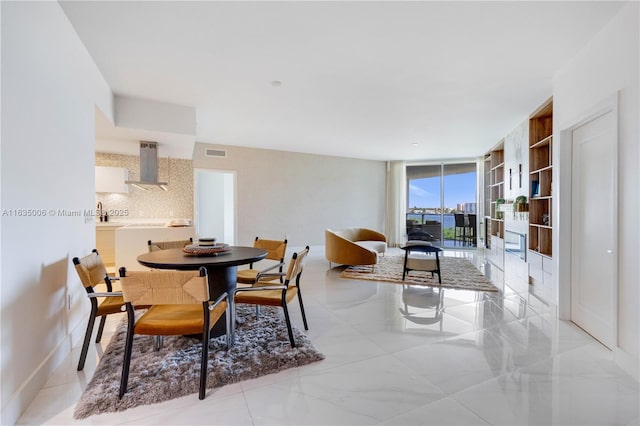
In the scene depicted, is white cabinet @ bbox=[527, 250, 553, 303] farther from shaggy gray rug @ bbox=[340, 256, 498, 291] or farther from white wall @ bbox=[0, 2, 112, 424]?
white wall @ bbox=[0, 2, 112, 424]

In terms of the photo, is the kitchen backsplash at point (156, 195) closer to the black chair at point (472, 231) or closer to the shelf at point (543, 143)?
the shelf at point (543, 143)

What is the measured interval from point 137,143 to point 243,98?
2187mm

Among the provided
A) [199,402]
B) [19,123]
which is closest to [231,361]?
[199,402]

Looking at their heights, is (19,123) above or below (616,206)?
above

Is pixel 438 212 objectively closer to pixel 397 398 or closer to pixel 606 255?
pixel 606 255

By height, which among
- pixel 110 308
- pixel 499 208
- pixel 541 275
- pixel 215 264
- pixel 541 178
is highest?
pixel 541 178

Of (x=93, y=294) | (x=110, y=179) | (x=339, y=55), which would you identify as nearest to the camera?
(x=93, y=294)

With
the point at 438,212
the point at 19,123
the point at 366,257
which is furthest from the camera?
the point at 438,212

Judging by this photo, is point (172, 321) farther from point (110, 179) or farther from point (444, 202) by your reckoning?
point (444, 202)

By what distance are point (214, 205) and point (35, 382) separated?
754 centimetres

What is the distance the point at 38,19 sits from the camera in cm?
201

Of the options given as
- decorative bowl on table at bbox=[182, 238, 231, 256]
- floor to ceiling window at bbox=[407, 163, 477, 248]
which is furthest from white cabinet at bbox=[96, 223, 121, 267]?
floor to ceiling window at bbox=[407, 163, 477, 248]

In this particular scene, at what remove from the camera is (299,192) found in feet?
27.3

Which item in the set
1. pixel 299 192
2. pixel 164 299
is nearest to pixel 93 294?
pixel 164 299
